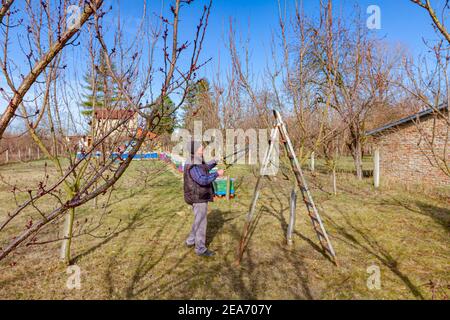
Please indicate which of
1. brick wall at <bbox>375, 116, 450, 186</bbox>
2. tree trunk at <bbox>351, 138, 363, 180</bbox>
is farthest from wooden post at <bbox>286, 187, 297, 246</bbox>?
tree trunk at <bbox>351, 138, 363, 180</bbox>

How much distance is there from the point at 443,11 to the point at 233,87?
19.5 feet

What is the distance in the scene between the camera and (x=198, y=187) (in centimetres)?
424

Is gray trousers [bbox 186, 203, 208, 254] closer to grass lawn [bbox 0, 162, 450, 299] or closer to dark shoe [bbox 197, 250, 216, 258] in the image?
dark shoe [bbox 197, 250, 216, 258]

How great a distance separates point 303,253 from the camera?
453cm

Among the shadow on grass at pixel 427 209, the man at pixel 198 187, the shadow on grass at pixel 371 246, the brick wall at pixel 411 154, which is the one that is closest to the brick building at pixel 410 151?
the brick wall at pixel 411 154

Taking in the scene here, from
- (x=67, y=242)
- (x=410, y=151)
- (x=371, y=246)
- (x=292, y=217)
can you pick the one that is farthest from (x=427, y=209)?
(x=67, y=242)

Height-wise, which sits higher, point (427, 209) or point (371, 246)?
point (427, 209)

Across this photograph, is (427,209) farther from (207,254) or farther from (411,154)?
(207,254)

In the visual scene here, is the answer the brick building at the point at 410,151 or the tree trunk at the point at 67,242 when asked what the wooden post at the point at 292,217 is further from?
the brick building at the point at 410,151

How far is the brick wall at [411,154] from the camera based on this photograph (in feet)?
37.4

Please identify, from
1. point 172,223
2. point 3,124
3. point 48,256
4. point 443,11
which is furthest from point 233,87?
point 3,124

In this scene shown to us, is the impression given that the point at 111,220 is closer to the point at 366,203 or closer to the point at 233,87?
the point at 233,87

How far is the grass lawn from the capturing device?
11.1 ft

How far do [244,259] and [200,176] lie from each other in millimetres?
1531
